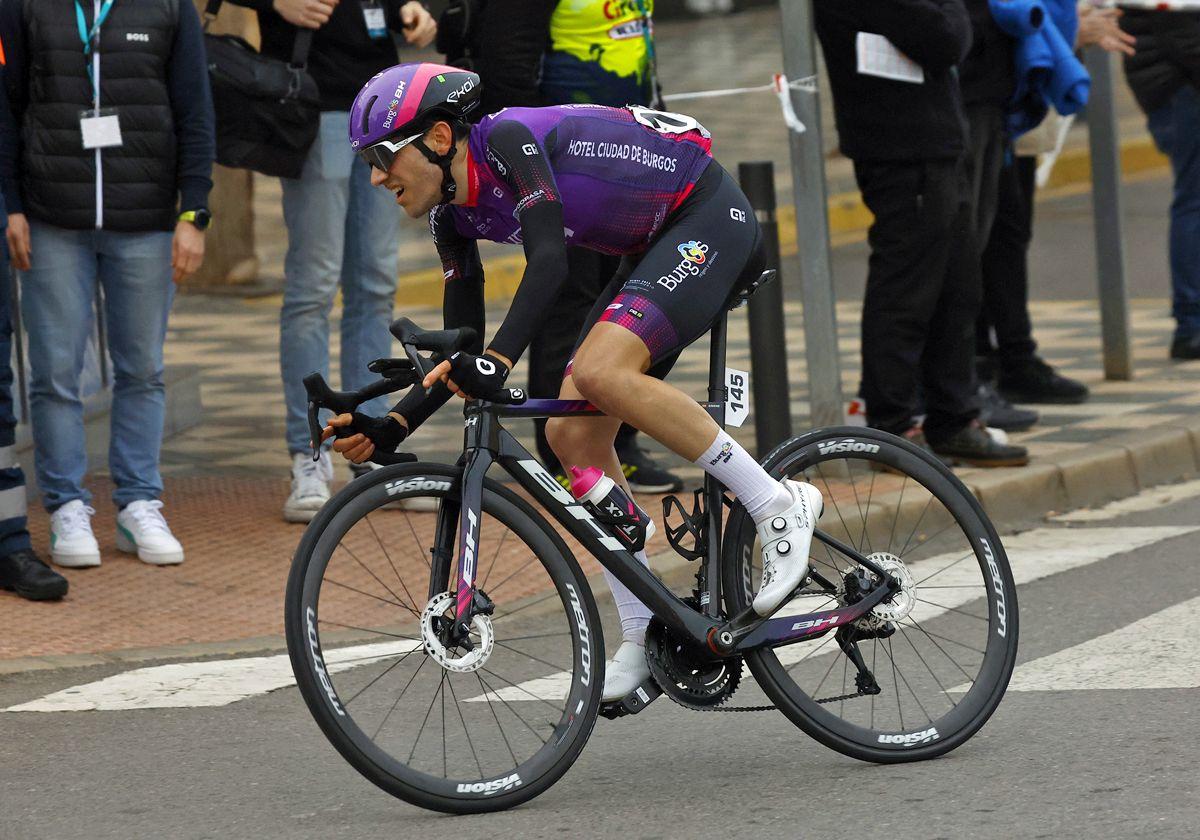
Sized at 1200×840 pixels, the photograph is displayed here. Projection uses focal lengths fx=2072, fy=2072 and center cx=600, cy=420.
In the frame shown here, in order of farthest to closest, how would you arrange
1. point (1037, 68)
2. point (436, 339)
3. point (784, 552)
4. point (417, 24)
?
point (1037, 68) < point (417, 24) < point (784, 552) < point (436, 339)

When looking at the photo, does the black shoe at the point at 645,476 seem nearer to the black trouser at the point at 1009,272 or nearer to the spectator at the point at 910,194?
the spectator at the point at 910,194

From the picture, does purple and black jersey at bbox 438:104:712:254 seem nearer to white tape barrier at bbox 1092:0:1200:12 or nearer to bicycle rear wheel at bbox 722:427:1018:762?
bicycle rear wheel at bbox 722:427:1018:762

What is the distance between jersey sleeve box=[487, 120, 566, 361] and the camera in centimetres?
437

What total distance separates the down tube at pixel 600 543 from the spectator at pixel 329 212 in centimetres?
305

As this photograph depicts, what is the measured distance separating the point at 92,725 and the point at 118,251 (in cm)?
202

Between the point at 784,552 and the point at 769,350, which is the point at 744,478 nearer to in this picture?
the point at 784,552

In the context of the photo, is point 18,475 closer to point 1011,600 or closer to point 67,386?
point 67,386

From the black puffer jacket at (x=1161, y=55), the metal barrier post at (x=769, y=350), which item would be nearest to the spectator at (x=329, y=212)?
the metal barrier post at (x=769, y=350)

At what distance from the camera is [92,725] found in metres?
5.36

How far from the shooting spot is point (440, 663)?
440 cm

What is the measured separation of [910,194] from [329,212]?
216 cm

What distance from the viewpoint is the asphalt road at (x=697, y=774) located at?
14.1 feet

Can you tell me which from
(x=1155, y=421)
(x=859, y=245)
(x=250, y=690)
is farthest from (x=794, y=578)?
(x=859, y=245)

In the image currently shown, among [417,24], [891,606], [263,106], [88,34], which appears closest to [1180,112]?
[417,24]
